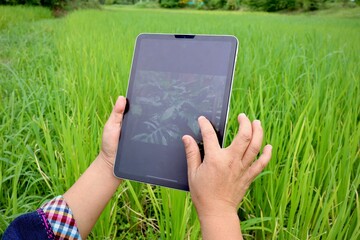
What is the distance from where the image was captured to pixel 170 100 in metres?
0.55

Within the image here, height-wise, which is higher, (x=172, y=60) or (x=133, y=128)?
(x=172, y=60)

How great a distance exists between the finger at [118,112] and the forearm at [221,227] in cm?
22

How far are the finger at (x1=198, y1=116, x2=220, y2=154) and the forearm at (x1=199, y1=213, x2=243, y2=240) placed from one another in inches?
3.1

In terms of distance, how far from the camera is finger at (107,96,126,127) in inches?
22.1

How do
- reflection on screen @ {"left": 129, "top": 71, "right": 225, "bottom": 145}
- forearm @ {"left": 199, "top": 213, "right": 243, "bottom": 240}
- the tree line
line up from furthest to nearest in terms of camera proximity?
the tree line → reflection on screen @ {"left": 129, "top": 71, "right": 225, "bottom": 145} → forearm @ {"left": 199, "top": 213, "right": 243, "bottom": 240}

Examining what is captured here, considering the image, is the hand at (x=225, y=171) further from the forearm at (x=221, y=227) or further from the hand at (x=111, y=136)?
the hand at (x=111, y=136)

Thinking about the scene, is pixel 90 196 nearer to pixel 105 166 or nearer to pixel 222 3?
pixel 105 166

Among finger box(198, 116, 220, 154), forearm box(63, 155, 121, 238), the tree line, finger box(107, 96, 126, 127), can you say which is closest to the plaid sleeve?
forearm box(63, 155, 121, 238)

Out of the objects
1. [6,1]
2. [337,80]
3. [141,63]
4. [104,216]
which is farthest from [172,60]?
[6,1]

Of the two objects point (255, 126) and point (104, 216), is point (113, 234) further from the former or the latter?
point (255, 126)

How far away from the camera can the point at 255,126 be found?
1.47 ft

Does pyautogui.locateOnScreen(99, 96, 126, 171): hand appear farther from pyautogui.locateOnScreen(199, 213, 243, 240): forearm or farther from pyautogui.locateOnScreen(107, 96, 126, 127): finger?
pyautogui.locateOnScreen(199, 213, 243, 240): forearm

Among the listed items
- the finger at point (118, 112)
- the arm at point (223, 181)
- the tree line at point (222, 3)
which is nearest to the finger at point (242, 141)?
the arm at point (223, 181)

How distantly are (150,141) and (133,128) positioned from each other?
0.04 metres
